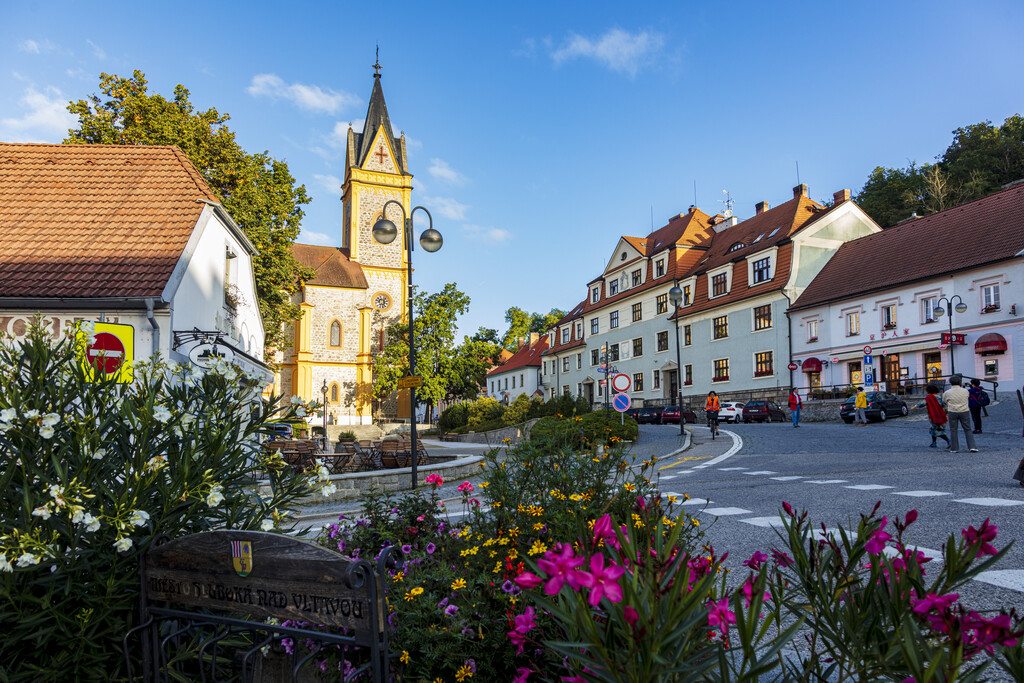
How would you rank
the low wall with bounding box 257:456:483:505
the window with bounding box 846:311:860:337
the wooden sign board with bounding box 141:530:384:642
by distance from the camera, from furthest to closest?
the window with bounding box 846:311:860:337, the low wall with bounding box 257:456:483:505, the wooden sign board with bounding box 141:530:384:642

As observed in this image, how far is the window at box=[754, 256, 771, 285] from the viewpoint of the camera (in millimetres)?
39844

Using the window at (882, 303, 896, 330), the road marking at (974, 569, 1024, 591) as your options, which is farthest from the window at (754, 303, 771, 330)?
the road marking at (974, 569, 1024, 591)

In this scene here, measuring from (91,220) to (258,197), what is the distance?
434 inches

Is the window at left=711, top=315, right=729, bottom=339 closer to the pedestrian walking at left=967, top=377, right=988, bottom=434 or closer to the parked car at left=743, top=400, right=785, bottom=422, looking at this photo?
the parked car at left=743, top=400, right=785, bottom=422

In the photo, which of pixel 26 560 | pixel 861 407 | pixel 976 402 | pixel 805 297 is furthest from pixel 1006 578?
pixel 805 297

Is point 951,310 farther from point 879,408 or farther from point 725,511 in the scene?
point 725,511

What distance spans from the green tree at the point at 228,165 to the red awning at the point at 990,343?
29.7 m

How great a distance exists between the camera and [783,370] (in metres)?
38.1

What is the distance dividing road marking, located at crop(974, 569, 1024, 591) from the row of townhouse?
2121cm

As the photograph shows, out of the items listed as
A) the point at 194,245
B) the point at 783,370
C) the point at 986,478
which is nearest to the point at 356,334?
the point at 783,370

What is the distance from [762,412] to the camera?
34125 mm

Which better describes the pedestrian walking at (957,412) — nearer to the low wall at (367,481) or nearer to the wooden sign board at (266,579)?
the low wall at (367,481)

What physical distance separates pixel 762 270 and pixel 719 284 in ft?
12.2

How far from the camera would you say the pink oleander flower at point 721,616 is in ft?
5.29
